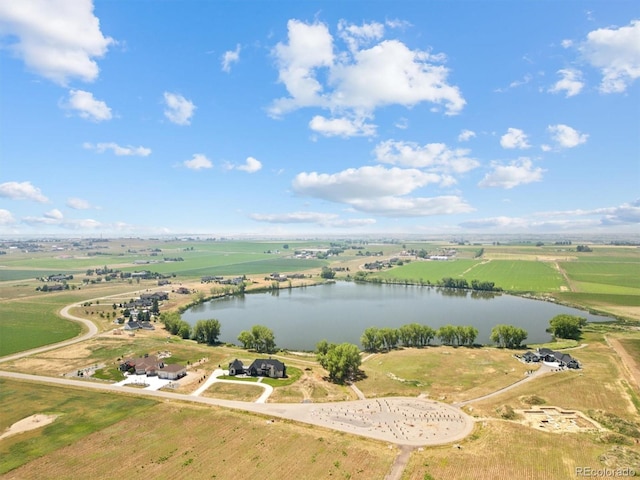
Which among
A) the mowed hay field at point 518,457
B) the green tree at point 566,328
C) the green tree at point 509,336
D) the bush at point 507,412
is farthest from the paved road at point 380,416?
the green tree at point 566,328

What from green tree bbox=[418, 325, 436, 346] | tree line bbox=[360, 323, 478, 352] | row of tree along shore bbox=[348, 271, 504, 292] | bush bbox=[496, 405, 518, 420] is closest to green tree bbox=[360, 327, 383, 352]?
tree line bbox=[360, 323, 478, 352]

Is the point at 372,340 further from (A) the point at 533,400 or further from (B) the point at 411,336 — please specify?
(A) the point at 533,400

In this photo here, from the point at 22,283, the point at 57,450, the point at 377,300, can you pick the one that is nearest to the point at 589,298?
the point at 377,300

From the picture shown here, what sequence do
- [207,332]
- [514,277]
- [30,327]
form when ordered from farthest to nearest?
[514,277], [30,327], [207,332]

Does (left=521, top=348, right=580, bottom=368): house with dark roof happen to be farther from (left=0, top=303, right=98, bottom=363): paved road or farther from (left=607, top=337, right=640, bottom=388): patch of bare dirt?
(left=0, top=303, right=98, bottom=363): paved road

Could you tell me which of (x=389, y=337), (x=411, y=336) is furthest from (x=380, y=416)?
(x=411, y=336)
